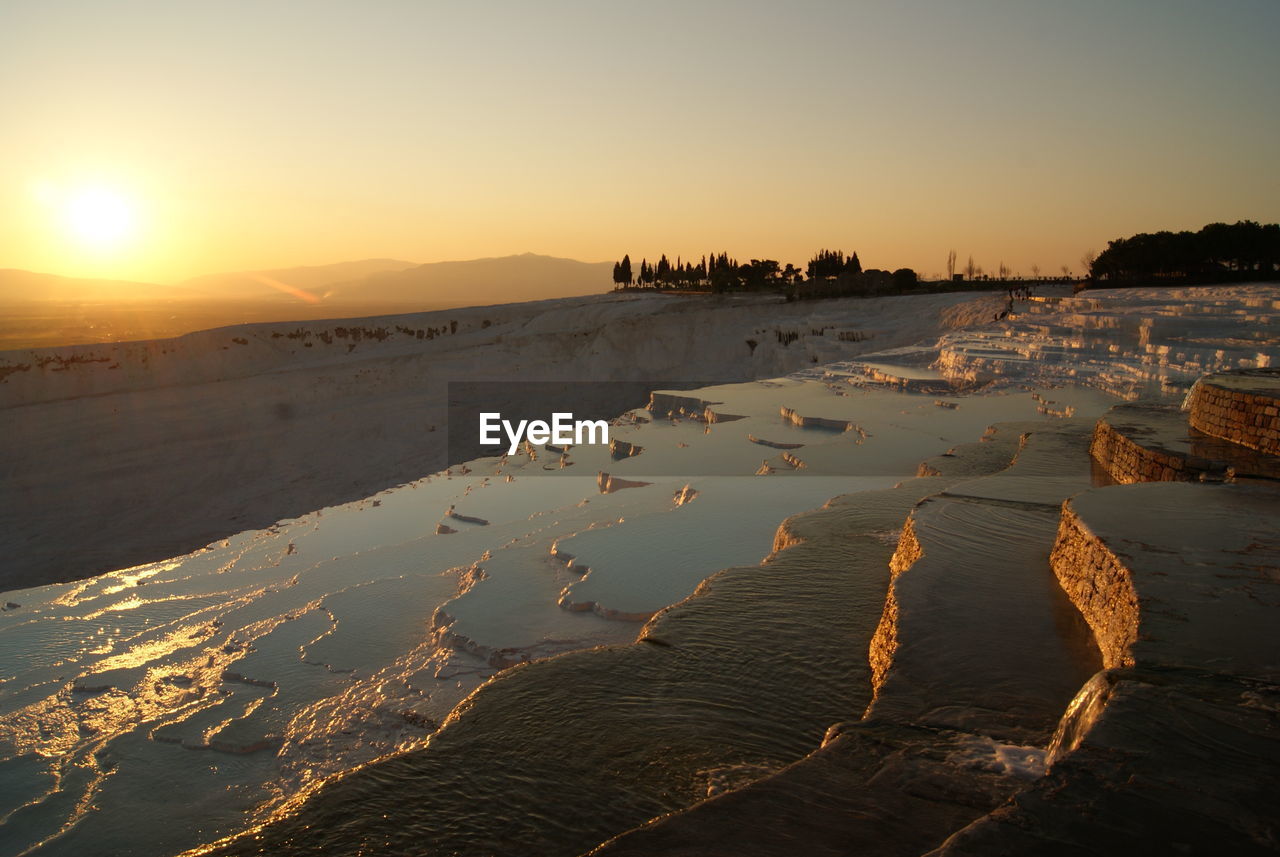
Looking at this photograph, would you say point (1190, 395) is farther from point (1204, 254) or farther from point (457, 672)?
point (1204, 254)

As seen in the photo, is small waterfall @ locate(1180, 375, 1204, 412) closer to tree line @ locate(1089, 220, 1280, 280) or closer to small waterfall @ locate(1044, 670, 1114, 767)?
small waterfall @ locate(1044, 670, 1114, 767)

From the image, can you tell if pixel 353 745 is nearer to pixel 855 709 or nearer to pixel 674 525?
pixel 855 709

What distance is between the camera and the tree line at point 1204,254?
2333 cm

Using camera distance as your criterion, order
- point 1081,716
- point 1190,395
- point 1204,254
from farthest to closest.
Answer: point 1204,254, point 1190,395, point 1081,716

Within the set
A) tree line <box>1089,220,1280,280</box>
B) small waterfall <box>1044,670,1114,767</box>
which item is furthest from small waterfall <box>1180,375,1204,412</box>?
tree line <box>1089,220,1280,280</box>

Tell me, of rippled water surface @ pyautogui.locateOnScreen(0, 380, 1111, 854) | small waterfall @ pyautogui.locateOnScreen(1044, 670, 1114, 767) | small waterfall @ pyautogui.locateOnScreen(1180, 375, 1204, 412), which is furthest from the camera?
small waterfall @ pyautogui.locateOnScreen(1180, 375, 1204, 412)

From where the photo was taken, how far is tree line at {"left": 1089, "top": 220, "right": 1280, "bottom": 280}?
76.5ft

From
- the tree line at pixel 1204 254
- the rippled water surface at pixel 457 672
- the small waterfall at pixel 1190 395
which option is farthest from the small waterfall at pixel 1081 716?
the tree line at pixel 1204 254

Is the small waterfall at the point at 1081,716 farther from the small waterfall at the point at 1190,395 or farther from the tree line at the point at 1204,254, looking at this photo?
the tree line at the point at 1204,254

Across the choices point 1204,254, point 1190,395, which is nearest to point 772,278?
point 1204,254

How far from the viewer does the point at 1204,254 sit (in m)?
24.6

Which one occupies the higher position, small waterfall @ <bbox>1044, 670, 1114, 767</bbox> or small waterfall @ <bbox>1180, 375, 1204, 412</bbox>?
small waterfall @ <bbox>1180, 375, 1204, 412</bbox>

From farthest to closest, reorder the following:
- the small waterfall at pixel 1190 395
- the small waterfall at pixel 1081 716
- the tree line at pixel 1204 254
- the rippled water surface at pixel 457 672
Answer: the tree line at pixel 1204 254
the small waterfall at pixel 1190 395
the rippled water surface at pixel 457 672
the small waterfall at pixel 1081 716

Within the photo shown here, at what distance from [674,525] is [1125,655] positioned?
151 inches
